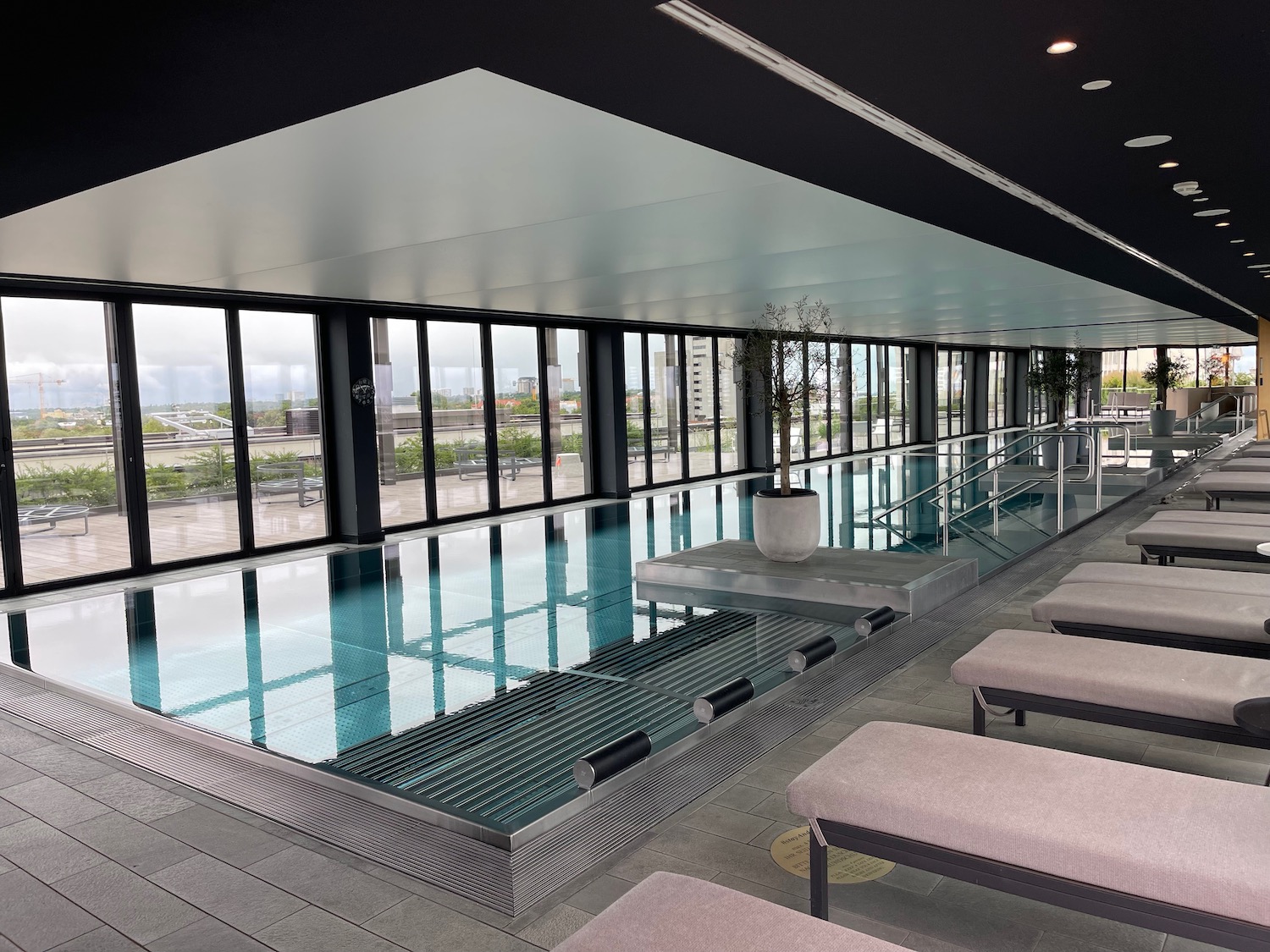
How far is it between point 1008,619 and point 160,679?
5.57 meters

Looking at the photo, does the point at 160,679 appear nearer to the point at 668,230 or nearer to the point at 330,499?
the point at 668,230

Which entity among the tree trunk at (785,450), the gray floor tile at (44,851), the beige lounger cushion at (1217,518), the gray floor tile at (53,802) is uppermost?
the tree trunk at (785,450)

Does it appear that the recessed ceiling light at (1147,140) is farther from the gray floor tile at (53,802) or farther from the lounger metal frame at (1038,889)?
the gray floor tile at (53,802)

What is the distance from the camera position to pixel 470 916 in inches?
117

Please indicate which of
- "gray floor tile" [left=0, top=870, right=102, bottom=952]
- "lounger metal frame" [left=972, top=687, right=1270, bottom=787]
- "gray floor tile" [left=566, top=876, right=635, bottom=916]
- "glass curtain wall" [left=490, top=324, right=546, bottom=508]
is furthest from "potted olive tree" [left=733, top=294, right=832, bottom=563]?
"gray floor tile" [left=0, top=870, right=102, bottom=952]

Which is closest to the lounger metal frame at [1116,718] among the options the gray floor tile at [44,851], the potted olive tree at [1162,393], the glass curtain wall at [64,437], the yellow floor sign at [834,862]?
the yellow floor sign at [834,862]

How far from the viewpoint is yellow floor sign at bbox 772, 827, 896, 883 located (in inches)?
124

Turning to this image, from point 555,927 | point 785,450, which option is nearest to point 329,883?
point 555,927

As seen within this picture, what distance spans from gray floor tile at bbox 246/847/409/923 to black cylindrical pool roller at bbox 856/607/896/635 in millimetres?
3392

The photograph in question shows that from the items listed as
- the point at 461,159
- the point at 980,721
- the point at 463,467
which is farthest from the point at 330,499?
the point at 980,721

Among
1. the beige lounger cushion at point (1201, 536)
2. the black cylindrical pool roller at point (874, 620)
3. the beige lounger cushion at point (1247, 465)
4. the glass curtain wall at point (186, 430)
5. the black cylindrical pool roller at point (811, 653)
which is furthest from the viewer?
the beige lounger cushion at point (1247, 465)

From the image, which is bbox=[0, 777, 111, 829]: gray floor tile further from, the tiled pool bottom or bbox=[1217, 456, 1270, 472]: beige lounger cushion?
bbox=[1217, 456, 1270, 472]: beige lounger cushion

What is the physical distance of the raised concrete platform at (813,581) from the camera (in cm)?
692

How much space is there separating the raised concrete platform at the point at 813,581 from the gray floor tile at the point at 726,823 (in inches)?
127
